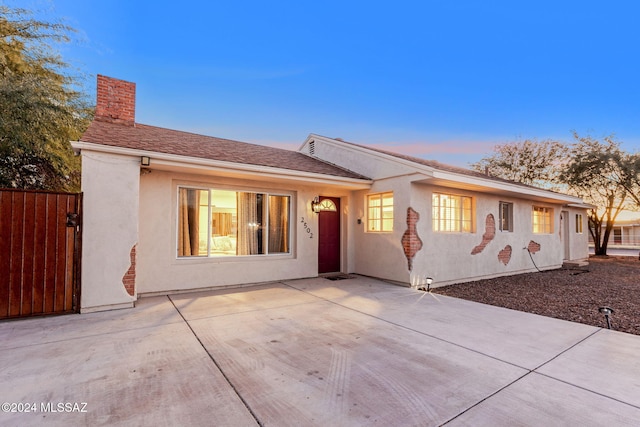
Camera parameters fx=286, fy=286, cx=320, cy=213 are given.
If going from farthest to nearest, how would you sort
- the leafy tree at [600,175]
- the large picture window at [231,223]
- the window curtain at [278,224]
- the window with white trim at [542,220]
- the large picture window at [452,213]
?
1. the leafy tree at [600,175]
2. the window with white trim at [542,220]
3. the large picture window at [452,213]
4. the window curtain at [278,224]
5. the large picture window at [231,223]

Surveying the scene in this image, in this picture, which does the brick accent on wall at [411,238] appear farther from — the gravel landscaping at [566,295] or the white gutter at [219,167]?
the white gutter at [219,167]

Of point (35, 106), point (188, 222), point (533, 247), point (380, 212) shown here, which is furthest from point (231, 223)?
point (533, 247)

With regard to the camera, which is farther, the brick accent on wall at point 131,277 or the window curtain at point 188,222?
the window curtain at point 188,222

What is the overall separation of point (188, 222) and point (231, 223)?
3.11ft

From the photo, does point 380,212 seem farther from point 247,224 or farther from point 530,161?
point 530,161

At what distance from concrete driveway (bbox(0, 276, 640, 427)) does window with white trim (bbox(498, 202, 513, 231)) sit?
212 inches

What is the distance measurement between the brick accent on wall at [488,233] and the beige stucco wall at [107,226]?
8.70 metres

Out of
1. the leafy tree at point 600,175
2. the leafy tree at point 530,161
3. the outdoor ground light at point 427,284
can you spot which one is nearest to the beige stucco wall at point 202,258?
the outdoor ground light at point 427,284

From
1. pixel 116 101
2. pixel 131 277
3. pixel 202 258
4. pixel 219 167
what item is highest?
pixel 116 101

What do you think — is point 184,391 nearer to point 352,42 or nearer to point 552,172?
point 352,42

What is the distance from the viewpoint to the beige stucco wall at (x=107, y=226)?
4.74m

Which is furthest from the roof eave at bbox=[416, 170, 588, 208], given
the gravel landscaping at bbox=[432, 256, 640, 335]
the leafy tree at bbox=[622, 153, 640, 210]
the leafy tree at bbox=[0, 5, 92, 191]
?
the leafy tree at bbox=[622, 153, 640, 210]

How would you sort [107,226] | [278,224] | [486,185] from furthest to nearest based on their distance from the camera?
[486,185], [278,224], [107,226]

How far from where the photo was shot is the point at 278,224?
7539 millimetres
